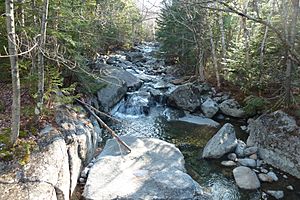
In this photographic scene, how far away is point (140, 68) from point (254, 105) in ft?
44.1

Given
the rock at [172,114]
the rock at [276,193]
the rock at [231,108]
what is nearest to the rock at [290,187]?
the rock at [276,193]

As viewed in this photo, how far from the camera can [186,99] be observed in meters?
14.1

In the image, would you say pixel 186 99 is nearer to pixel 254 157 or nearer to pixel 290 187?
pixel 254 157

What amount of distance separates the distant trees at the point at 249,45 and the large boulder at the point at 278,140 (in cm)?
79

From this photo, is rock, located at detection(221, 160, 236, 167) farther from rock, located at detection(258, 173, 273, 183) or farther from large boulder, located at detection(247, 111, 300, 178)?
large boulder, located at detection(247, 111, 300, 178)

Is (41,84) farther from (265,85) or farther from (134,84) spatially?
(134,84)

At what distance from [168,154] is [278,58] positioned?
5945 millimetres

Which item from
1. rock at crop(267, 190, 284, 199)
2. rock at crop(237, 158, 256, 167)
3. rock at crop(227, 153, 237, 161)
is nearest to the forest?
rock at crop(267, 190, 284, 199)

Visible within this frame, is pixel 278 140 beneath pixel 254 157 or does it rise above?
above

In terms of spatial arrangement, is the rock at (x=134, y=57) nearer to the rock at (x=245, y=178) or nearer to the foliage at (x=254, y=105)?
the foliage at (x=254, y=105)

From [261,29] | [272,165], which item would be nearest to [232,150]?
[272,165]

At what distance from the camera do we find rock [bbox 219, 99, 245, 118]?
495 inches

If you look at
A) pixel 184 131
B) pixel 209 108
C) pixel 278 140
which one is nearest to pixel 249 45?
pixel 209 108

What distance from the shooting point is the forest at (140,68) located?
607 cm
